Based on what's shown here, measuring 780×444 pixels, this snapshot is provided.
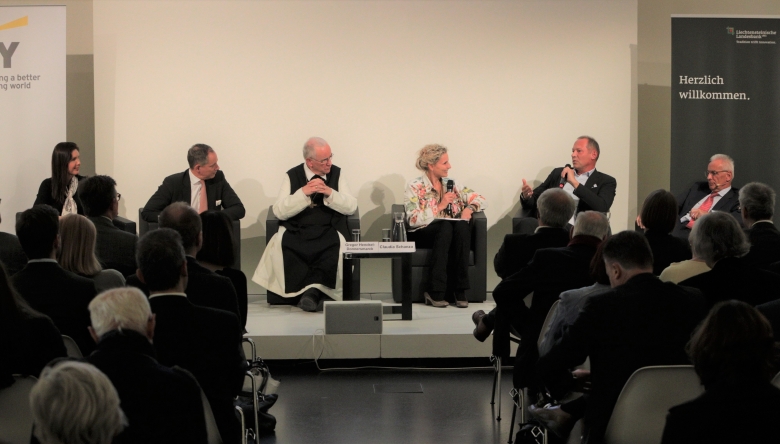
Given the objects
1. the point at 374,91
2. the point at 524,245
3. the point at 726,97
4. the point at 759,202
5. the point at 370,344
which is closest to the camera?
the point at 524,245

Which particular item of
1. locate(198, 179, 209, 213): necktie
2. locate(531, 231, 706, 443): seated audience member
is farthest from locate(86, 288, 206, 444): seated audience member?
locate(198, 179, 209, 213): necktie

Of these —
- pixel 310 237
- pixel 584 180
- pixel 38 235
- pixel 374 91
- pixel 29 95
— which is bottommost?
pixel 310 237

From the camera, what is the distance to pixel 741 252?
3.37 meters

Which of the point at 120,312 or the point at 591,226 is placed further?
the point at 591,226

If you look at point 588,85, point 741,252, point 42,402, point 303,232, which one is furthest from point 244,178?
point 42,402

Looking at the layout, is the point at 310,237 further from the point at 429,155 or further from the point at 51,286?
the point at 51,286

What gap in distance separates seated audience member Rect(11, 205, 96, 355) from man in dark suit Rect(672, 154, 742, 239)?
4877 mm

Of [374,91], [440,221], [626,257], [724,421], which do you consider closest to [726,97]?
[440,221]

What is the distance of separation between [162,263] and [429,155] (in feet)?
14.4

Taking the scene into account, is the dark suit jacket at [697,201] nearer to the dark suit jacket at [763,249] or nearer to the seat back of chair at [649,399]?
the dark suit jacket at [763,249]

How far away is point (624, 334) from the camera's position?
8.63 ft

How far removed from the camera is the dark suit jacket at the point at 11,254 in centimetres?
410

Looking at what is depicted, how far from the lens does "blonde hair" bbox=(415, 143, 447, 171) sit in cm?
685

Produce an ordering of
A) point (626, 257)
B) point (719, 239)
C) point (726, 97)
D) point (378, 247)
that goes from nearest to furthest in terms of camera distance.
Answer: point (626, 257) → point (719, 239) → point (378, 247) → point (726, 97)
